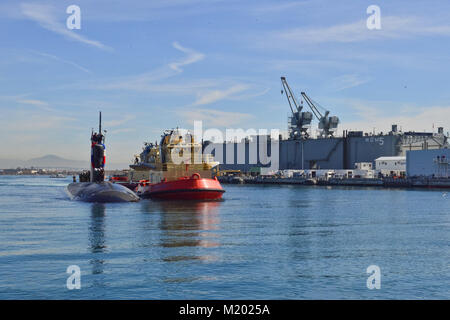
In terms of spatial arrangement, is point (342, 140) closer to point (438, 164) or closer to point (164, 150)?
point (438, 164)

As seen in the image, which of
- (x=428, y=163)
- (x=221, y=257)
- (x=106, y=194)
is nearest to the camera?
(x=221, y=257)

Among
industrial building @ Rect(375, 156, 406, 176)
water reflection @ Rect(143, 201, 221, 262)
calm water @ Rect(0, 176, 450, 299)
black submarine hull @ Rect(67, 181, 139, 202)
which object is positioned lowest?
calm water @ Rect(0, 176, 450, 299)

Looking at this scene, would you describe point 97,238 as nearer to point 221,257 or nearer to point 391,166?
point 221,257

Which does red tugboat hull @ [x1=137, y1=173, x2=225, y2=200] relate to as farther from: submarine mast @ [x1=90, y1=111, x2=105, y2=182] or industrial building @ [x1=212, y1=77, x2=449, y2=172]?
industrial building @ [x1=212, y1=77, x2=449, y2=172]

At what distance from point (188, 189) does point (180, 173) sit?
8.30m

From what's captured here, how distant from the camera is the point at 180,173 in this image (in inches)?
2894

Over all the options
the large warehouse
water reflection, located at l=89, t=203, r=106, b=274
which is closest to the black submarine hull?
water reflection, located at l=89, t=203, r=106, b=274

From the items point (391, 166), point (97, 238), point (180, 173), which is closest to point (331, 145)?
point (391, 166)

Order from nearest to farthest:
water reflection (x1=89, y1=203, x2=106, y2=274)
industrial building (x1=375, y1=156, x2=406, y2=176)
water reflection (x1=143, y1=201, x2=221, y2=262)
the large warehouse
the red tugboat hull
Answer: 1. water reflection (x1=89, y1=203, x2=106, y2=274)
2. water reflection (x1=143, y1=201, x2=221, y2=262)
3. the red tugboat hull
4. the large warehouse
5. industrial building (x1=375, y1=156, x2=406, y2=176)

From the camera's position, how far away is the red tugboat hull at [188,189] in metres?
66.0

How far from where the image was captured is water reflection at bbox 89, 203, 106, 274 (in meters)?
24.1

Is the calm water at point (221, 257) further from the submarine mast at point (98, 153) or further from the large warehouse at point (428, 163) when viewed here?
the large warehouse at point (428, 163)

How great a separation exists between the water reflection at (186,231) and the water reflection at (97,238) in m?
3.18

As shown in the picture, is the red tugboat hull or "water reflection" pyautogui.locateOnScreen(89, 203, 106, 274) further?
the red tugboat hull
